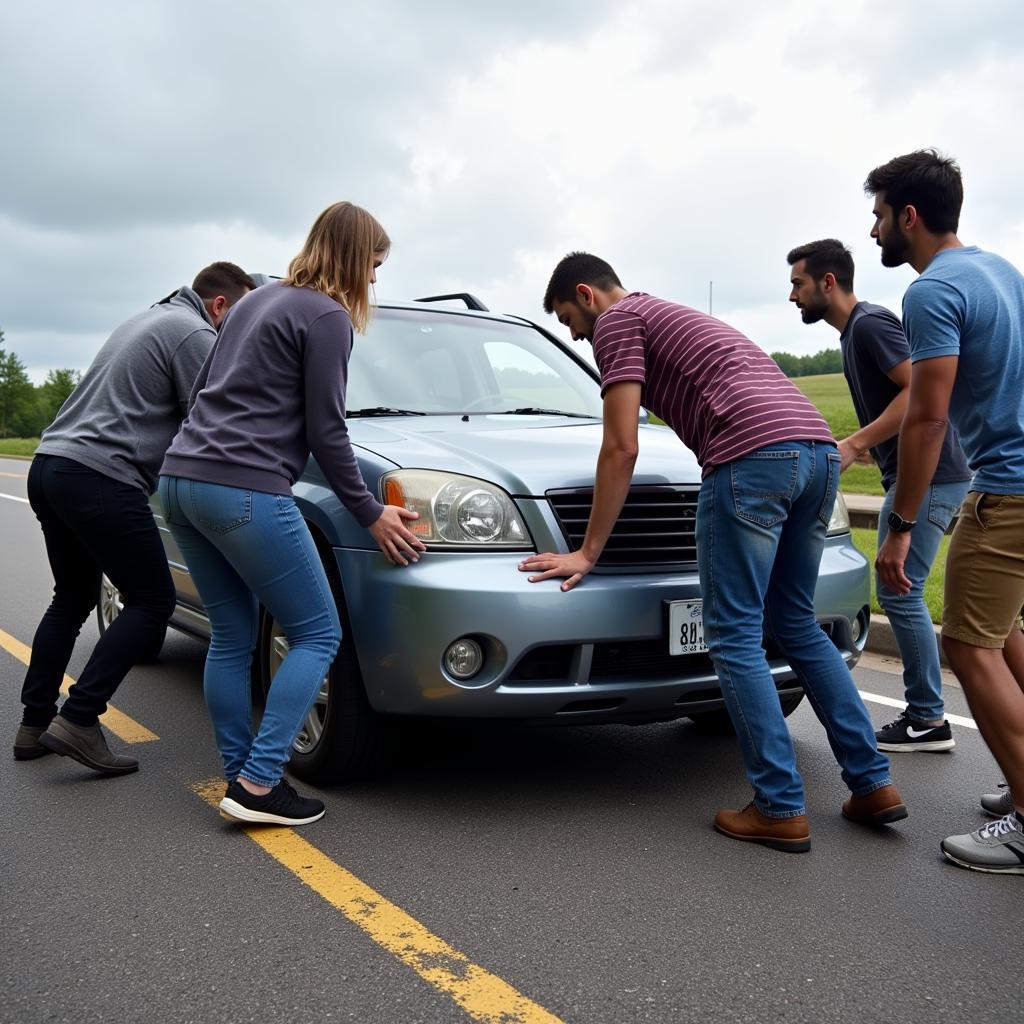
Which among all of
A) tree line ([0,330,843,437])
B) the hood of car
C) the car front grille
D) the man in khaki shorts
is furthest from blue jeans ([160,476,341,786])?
tree line ([0,330,843,437])

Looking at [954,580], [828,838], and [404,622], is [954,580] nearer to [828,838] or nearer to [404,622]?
[828,838]

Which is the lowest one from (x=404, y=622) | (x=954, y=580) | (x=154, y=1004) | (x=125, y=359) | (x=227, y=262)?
(x=154, y=1004)

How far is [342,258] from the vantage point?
349 cm

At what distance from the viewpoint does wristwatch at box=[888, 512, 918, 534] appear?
3.55 metres

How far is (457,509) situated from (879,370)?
1.96 metres

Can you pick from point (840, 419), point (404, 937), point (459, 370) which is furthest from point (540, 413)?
point (840, 419)

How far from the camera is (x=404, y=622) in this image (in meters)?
3.39

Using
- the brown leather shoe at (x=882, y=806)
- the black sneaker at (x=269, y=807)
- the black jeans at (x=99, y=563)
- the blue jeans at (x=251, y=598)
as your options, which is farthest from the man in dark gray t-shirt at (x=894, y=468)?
the black jeans at (x=99, y=563)

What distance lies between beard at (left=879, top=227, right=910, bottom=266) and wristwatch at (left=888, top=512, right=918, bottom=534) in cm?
79

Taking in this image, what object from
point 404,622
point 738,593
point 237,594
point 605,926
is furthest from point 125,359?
point 605,926

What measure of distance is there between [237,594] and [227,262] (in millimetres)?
1433

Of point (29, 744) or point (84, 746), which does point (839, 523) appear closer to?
point (84, 746)

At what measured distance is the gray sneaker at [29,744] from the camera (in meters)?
4.21

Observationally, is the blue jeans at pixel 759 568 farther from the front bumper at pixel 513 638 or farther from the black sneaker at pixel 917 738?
the black sneaker at pixel 917 738
